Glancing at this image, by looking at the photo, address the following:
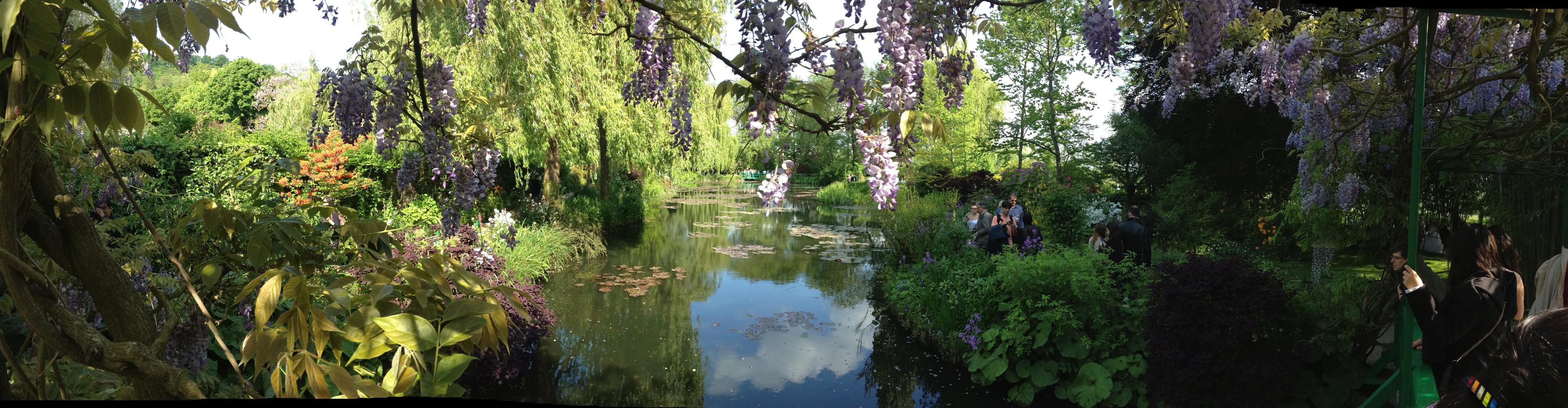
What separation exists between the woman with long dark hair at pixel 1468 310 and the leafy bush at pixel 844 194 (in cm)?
1718

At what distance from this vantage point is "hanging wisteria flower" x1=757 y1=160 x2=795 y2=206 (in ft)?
6.68

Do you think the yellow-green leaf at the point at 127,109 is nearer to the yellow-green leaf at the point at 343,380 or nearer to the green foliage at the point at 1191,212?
the yellow-green leaf at the point at 343,380

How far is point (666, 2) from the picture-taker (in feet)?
7.84

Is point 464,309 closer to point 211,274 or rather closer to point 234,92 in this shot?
point 211,274

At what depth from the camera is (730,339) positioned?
19.8ft

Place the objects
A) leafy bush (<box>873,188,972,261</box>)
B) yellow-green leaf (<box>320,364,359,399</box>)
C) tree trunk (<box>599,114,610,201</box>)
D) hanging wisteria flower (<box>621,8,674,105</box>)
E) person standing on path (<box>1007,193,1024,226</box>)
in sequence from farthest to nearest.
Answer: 1. tree trunk (<box>599,114,610,201</box>)
2. leafy bush (<box>873,188,972,261</box>)
3. person standing on path (<box>1007,193,1024,226</box>)
4. hanging wisteria flower (<box>621,8,674,105</box>)
5. yellow-green leaf (<box>320,364,359,399</box>)

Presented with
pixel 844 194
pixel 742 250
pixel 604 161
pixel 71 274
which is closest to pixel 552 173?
pixel 604 161

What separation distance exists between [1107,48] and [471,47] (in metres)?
7.93

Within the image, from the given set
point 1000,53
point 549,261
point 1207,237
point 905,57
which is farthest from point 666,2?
point 1000,53

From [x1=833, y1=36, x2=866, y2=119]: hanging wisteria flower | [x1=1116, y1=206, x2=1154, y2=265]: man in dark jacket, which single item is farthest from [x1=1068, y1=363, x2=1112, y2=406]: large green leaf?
[x1=833, y1=36, x2=866, y2=119]: hanging wisteria flower

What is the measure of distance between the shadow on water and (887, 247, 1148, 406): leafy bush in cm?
19

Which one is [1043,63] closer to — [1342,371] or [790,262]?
[790,262]

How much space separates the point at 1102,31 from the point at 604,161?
9.82 m

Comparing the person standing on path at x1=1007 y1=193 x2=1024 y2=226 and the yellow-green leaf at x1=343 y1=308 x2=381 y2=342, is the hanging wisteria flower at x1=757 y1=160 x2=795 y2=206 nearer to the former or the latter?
the yellow-green leaf at x1=343 y1=308 x2=381 y2=342
